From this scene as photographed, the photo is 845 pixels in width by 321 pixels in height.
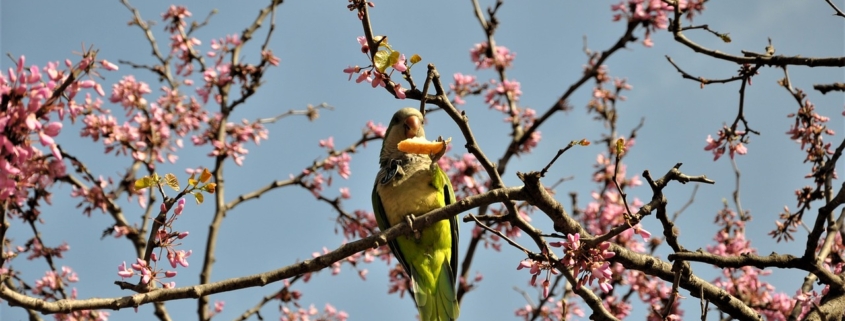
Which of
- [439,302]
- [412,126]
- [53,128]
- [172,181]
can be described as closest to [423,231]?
[439,302]

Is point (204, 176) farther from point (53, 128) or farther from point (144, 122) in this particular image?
point (144, 122)

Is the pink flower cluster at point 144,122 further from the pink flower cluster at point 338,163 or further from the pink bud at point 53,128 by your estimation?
the pink bud at point 53,128

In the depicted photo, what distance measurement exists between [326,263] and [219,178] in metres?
4.44

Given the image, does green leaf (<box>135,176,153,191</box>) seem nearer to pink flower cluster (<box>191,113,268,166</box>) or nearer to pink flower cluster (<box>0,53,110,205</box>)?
pink flower cluster (<box>0,53,110,205</box>)

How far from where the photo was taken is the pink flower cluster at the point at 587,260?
276 centimetres

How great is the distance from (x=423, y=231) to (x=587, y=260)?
1723mm

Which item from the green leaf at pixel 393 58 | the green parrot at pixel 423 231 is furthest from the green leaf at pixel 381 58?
the green parrot at pixel 423 231

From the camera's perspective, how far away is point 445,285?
14.4ft

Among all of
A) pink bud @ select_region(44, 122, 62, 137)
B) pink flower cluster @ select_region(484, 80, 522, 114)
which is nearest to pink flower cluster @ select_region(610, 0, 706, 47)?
pink flower cluster @ select_region(484, 80, 522, 114)

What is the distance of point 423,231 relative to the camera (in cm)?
438

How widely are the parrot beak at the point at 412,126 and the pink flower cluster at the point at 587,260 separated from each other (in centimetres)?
214

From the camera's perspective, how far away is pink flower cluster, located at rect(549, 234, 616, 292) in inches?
109

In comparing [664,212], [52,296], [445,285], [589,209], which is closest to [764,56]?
[664,212]

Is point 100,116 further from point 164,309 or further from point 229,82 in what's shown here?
point 164,309
